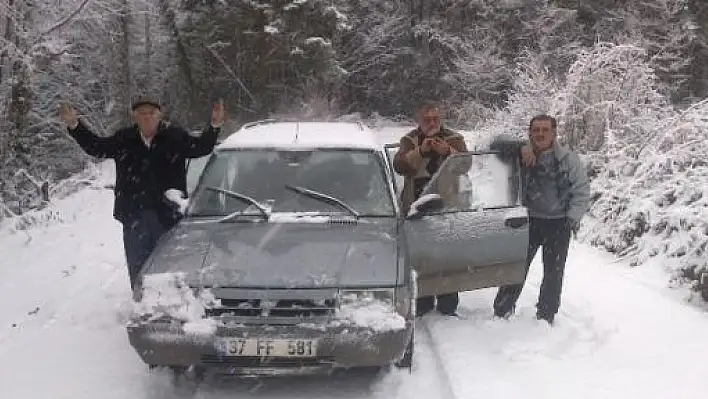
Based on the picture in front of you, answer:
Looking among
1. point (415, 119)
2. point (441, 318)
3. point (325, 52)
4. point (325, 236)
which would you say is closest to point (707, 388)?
point (441, 318)

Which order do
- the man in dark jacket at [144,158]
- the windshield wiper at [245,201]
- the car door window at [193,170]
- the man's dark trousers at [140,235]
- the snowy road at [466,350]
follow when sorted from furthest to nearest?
the car door window at [193,170] → the man's dark trousers at [140,235] → the man in dark jacket at [144,158] → the windshield wiper at [245,201] → the snowy road at [466,350]

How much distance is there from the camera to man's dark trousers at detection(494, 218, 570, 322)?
6.20m

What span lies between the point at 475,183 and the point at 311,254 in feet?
6.20

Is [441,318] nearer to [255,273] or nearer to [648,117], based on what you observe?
[255,273]

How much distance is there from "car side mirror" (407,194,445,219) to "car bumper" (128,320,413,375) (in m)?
1.23

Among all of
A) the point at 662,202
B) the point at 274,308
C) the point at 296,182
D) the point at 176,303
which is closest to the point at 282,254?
the point at 274,308

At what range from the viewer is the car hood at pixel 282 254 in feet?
15.4

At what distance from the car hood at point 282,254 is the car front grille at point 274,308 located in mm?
100

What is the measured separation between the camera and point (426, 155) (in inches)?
264

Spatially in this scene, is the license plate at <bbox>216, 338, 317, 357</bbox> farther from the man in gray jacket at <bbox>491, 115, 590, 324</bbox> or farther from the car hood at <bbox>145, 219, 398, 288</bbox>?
the man in gray jacket at <bbox>491, 115, 590, 324</bbox>

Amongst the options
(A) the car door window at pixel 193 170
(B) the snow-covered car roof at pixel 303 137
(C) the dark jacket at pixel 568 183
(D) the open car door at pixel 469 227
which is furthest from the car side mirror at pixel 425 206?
(A) the car door window at pixel 193 170

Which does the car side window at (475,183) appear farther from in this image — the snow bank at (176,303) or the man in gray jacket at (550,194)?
the snow bank at (176,303)

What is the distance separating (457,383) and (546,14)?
29.3m

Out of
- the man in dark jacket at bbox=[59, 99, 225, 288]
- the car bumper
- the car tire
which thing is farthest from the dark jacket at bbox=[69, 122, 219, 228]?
the car tire
